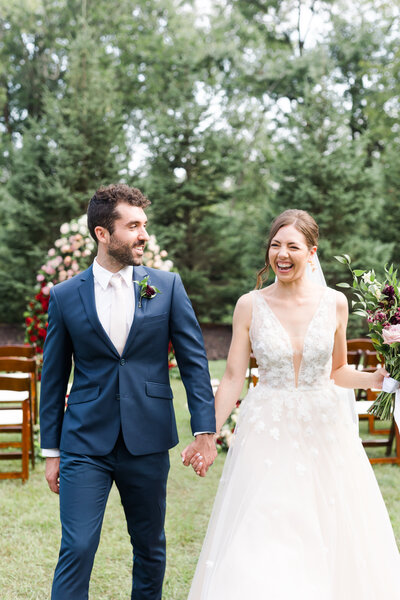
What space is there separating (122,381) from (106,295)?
44 centimetres

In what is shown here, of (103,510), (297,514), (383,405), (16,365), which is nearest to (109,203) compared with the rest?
(103,510)

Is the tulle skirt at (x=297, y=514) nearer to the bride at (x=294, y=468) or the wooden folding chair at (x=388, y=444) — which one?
the bride at (x=294, y=468)

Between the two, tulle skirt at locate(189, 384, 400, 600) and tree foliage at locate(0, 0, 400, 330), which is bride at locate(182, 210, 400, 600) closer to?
tulle skirt at locate(189, 384, 400, 600)

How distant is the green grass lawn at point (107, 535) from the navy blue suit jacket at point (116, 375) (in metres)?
1.10

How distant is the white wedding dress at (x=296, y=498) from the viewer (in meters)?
2.76

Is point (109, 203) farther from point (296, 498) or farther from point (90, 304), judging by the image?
point (296, 498)

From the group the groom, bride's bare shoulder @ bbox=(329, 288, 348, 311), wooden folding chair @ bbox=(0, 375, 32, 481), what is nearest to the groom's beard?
the groom

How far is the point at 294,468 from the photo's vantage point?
3.05 meters

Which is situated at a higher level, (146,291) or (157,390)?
(146,291)

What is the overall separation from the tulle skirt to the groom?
0.27 m

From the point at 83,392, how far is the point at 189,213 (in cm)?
1714

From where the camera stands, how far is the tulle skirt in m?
2.74

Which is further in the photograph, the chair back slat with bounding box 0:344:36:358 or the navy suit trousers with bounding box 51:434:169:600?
the chair back slat with bounding box 0:344:36:358

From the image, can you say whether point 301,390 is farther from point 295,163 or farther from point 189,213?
point 189,213
